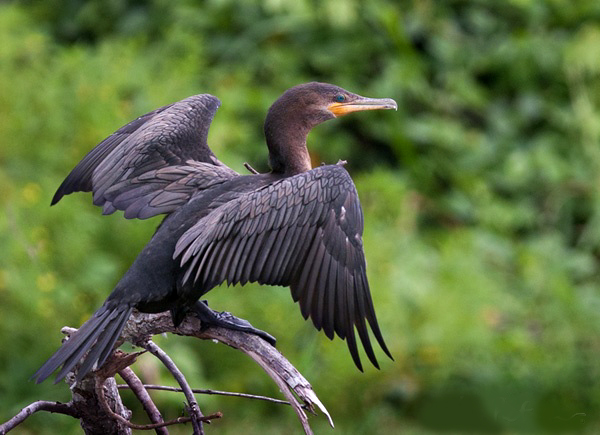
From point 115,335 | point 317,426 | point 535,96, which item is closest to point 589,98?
point 535,96

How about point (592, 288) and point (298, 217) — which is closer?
point (298, 217)

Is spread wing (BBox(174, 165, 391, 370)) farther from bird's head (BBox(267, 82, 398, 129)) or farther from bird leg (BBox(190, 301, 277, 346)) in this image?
bird's head (BBox(267, 82, 398, 129))

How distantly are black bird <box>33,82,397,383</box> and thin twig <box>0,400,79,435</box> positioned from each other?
0.08 m

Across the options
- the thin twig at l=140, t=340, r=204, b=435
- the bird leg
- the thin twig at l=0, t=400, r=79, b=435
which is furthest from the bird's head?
Answer: the thin twig at l=0, t=400, r=79, b=435

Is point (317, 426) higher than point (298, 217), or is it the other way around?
point (298, 217)

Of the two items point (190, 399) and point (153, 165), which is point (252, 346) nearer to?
point (190, 399)

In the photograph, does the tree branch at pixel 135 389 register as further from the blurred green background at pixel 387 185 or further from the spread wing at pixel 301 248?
the blurred green background at pixel 387 185

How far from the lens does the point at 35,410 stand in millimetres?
2363

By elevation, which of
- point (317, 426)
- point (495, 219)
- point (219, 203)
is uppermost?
point (219, 203)

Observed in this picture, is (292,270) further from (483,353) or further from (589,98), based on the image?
(589,98)

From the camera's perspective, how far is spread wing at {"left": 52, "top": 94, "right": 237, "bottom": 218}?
118 inches

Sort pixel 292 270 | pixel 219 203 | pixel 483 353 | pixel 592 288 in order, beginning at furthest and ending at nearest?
pixel 592 288, pixel 483 353, pixel 219 203, pixel 292 270

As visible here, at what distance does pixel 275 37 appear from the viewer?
22.2 feet

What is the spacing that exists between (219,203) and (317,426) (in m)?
2.29
